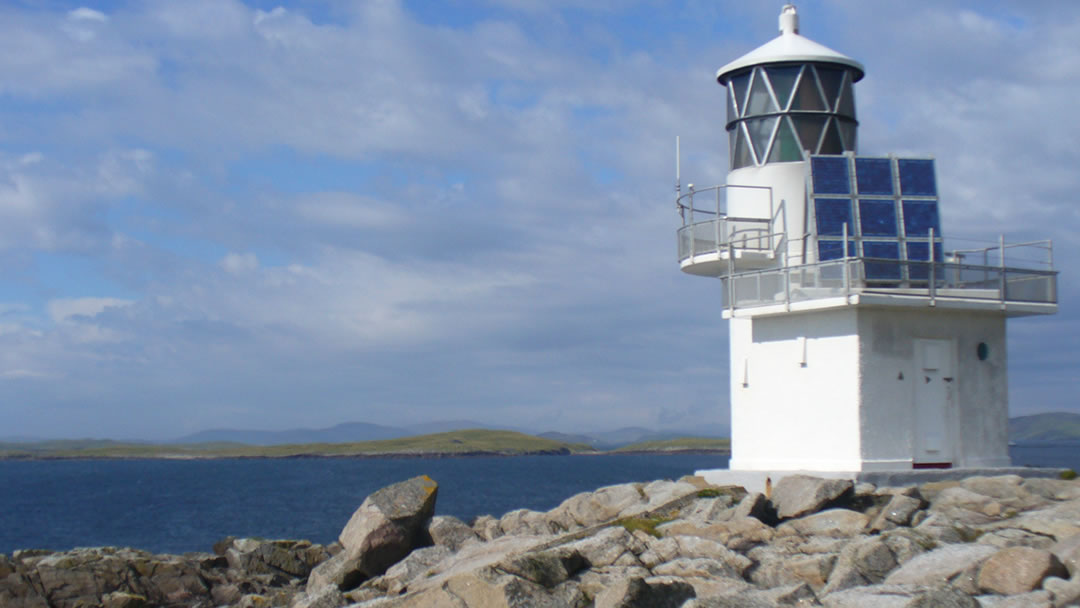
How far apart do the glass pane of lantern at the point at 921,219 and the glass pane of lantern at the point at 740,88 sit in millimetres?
3958

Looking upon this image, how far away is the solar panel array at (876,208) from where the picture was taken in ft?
64.3

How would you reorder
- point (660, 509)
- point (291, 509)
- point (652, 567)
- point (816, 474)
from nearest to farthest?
1. point (652, 567)
2. point (660, 509)
3. point (816, 474)
4. point (291, 509)

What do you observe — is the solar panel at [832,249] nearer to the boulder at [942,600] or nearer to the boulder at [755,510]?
the boulder at [755,510]

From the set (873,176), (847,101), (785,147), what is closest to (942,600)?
(873,176)

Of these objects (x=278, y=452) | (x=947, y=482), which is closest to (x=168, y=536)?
(x=947, y=482)

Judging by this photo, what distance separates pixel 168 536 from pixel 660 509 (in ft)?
115

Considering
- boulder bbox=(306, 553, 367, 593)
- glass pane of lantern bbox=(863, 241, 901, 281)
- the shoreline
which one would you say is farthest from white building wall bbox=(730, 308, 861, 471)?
the shoreline

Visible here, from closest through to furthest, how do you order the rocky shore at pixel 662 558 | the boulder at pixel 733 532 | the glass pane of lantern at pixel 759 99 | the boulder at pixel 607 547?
1. the rocky shore at pixel 662 558
2. the boulder at pixel 607 547
3. the boulder at pixel 733 532
4. the glass pane of lantern at pixel 759 99

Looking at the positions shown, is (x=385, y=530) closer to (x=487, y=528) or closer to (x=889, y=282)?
(x=487, y=528)

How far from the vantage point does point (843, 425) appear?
61.9 ft

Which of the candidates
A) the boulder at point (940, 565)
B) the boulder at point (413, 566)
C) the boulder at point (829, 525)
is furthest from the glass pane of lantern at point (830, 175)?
the boulder at point (413, 566)

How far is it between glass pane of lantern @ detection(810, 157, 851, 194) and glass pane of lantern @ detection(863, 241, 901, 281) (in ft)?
3.66

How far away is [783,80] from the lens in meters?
21.6

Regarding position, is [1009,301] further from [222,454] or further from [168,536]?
[222,454]
